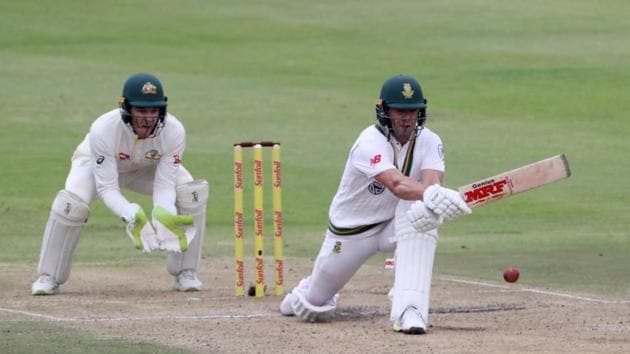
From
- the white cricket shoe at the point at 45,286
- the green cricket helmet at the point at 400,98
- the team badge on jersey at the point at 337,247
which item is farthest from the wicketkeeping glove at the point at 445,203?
the white cricket shoe at the point at 45,286

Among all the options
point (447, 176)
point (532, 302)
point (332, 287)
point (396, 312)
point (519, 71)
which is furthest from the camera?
point (519, 71)

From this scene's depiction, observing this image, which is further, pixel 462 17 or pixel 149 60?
pixel 462 17

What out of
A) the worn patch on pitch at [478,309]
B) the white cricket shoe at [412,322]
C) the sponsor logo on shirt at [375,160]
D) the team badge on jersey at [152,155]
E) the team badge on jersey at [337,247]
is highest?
the team badge on jersey at [152,155]

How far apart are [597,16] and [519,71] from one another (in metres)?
4.94

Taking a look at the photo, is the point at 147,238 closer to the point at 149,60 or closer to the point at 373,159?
the point at 373,159

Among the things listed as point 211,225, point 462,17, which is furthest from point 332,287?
→ point 462,17

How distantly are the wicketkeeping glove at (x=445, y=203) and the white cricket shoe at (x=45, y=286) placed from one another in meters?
3.08

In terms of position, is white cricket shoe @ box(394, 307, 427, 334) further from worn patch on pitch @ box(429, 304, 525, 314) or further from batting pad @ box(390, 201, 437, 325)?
worn patch on pitch @ box(429, 304, 525, 314)

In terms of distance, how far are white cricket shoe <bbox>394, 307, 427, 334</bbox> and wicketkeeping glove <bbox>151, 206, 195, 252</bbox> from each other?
1855mm

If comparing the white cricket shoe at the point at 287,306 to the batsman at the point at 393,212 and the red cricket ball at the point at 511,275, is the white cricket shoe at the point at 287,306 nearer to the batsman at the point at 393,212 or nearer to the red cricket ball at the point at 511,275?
the batsman at the point at 393,212

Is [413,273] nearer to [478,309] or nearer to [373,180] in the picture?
[373,180]

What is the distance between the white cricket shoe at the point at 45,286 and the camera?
32.6ft

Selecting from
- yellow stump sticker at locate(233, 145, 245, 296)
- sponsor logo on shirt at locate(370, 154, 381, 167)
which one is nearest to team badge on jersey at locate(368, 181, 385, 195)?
sponsor logo on shirt at locate(370, 154, 381, 167)

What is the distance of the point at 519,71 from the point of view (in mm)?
21922
